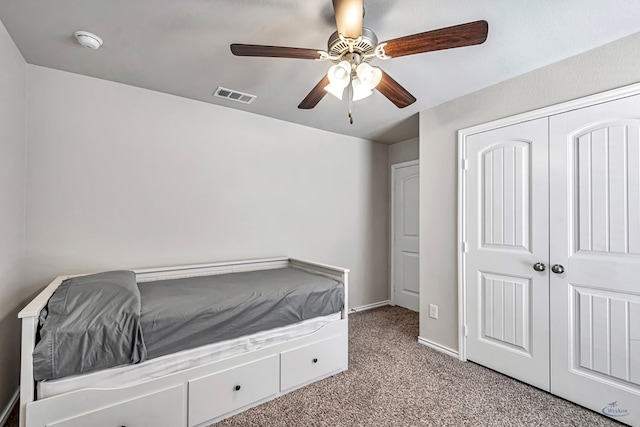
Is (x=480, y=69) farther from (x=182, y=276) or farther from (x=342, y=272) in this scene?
(x=182, y=276)

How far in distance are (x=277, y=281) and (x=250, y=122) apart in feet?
5.58

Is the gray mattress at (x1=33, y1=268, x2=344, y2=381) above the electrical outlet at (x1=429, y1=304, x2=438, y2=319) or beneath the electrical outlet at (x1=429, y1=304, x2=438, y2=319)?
above

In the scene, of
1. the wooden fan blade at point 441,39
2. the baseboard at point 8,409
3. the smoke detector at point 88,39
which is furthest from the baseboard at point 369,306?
the smoke detector at point 88,39

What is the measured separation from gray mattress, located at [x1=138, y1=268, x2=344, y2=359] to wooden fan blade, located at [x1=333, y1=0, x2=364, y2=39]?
163cm

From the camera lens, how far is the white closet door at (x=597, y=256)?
176 cm

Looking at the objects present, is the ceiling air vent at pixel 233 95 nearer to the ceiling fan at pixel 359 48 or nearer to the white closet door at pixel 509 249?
the ceiling fan at pixel 359 48

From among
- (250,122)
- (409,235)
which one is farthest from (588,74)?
(250,122)

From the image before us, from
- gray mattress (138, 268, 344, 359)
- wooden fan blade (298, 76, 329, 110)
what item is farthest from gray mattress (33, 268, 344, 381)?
wooden fan blade (298, 76, 329, 110)

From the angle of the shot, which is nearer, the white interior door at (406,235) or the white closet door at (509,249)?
the white closet door at (509,249)

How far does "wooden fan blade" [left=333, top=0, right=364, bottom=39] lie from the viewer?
1.24 m

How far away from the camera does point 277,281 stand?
7.75 feet

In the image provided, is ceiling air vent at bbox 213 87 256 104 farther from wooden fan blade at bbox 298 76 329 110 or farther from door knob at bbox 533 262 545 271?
door knob at bbox 533 262 545 271

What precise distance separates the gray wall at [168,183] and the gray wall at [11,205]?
113mm

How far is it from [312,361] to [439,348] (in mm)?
1307
